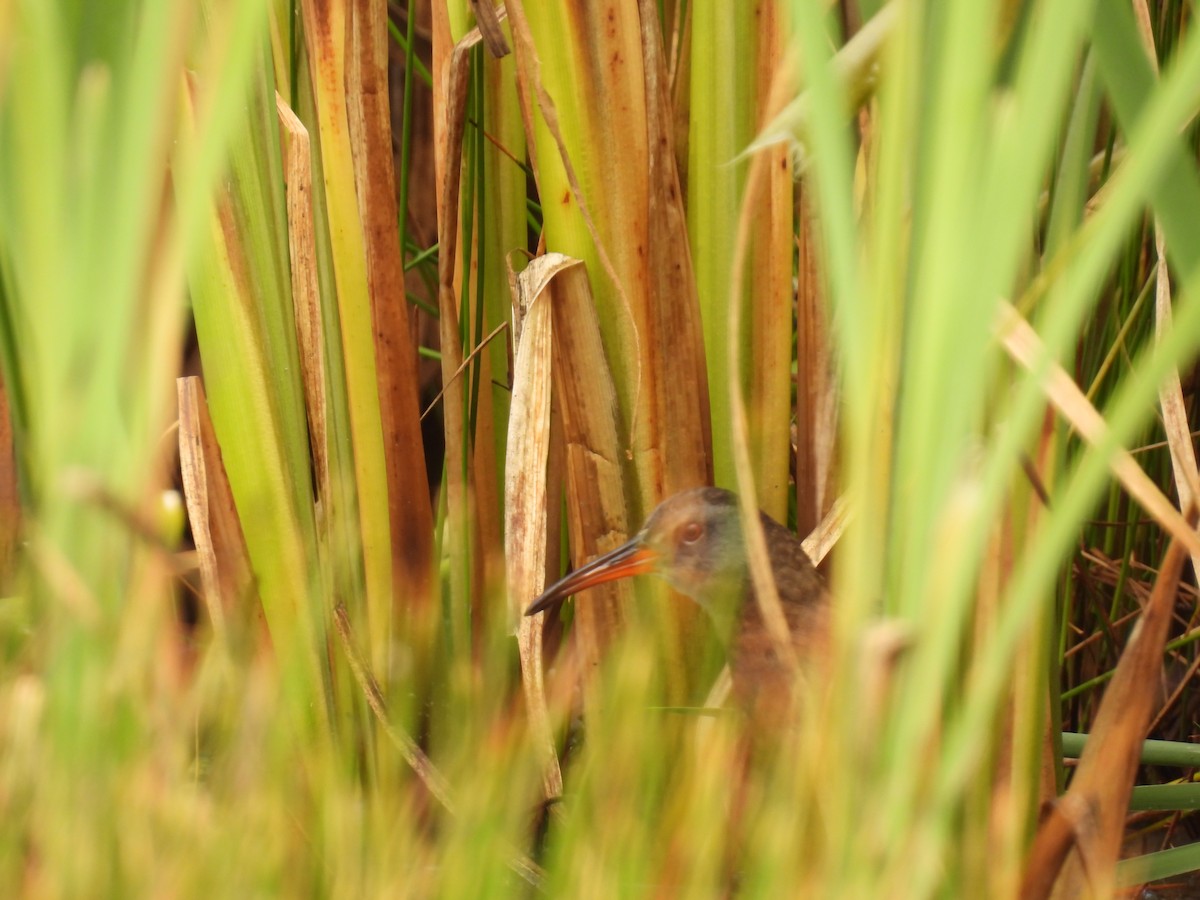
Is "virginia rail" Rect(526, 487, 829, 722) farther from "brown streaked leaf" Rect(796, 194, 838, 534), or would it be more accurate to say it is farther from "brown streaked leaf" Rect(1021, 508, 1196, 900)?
"brown streaked leaf" Rect(1021, 508, 1196, 900)

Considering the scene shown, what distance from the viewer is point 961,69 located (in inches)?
14.7

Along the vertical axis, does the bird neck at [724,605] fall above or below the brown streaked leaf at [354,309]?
below

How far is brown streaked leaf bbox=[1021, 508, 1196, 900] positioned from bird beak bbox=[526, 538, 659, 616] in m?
0.39

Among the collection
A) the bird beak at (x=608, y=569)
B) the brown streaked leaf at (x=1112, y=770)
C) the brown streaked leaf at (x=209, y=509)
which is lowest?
the brown streaked leaf at (x=1112, y=770)

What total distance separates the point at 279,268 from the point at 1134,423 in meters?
0.60

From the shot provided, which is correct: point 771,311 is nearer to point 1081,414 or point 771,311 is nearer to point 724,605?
point 724,605

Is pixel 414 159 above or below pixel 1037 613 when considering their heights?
above

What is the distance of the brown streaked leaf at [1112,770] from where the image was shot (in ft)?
1.84

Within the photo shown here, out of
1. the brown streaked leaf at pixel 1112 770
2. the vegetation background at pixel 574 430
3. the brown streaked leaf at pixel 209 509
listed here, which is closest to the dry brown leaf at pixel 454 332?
the vegetation background at pixel 574 430

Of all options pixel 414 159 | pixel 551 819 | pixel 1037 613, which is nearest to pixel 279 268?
pixel 551 819

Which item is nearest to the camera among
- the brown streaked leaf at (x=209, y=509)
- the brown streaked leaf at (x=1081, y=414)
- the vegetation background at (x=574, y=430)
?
the vegetation background at (x=574, y=430)

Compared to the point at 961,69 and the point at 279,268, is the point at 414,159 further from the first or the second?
the point at 961,69

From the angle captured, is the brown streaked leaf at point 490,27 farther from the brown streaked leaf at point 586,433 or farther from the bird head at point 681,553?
the bird head at point 681,553

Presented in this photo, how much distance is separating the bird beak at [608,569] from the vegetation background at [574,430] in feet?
0.09
